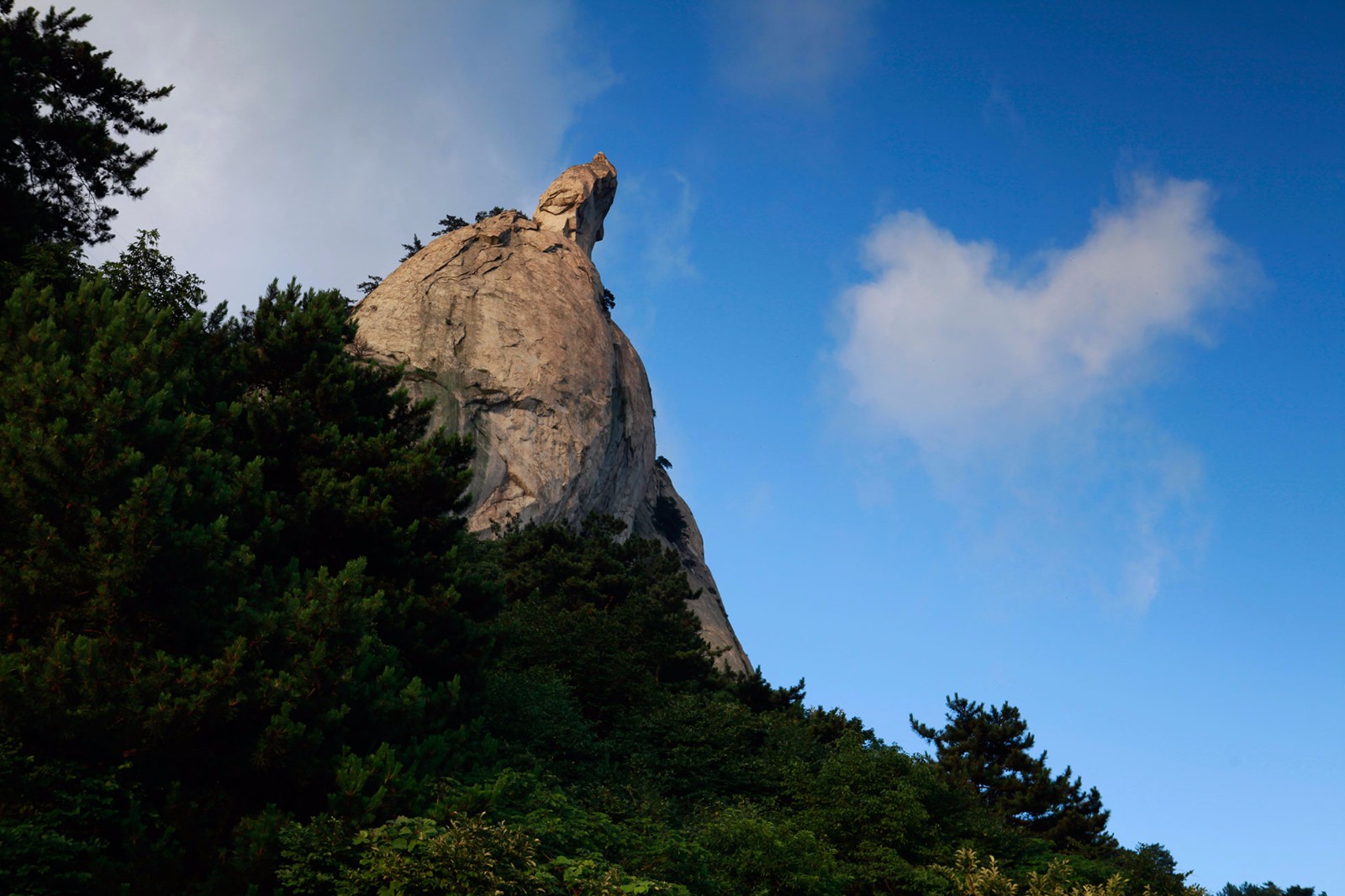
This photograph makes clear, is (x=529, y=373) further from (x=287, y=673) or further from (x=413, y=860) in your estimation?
(x=413, y=860)

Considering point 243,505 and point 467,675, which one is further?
point 467,675

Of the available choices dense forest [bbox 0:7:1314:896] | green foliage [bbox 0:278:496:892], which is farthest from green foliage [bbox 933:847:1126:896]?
green foliage [bbox 0:278:496:892]

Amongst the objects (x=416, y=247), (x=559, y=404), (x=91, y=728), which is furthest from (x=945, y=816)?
(x=416, y=247)

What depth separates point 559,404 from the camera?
206ft

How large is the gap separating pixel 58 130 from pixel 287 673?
51.5 ft

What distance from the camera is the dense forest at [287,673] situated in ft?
40.2

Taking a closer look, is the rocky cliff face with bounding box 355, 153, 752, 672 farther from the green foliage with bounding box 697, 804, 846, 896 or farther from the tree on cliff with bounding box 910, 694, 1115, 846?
the green foliage with bounding box 697, 804, 846, 896

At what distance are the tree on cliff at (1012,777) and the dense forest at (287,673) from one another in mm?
5237

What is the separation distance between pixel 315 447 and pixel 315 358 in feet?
7.26

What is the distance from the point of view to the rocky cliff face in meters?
59.5

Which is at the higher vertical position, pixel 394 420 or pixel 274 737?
pixel 394 420

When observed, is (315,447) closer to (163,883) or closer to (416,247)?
(163,883)

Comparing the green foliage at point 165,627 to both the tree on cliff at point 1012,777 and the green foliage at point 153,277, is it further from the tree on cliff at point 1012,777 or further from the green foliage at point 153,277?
the tree on cliff at point 1012,777

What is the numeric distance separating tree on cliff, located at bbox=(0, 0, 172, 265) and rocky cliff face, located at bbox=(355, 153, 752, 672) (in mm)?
30748
